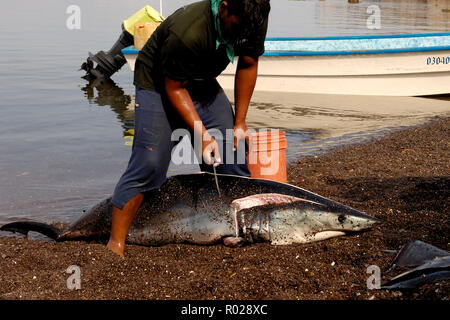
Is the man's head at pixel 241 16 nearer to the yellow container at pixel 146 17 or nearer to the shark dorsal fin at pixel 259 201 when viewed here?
the shark dorsal fin at pixel 259 201

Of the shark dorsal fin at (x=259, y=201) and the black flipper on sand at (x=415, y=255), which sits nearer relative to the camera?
the black flipper on sand at (x=415, y=255)

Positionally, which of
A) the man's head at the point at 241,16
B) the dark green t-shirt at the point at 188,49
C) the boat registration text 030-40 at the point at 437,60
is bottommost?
the boat registration text 030-40 at the point at 437,60

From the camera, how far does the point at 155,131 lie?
4094 millimetres

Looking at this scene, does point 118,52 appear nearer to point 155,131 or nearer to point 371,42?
point 371,42

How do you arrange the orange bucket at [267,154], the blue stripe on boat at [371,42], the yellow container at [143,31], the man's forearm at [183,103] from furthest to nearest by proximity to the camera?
the blue stripe on boat at [371,42] → the yellow container at [143,31] → the orange bucket at [267,154] → the man's forearm at [183,103]

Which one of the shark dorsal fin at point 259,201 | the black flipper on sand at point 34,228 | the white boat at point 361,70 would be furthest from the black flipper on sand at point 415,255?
the white boat at point 361,70

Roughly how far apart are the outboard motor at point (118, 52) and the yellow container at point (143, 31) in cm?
50

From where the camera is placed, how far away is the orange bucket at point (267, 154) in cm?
550

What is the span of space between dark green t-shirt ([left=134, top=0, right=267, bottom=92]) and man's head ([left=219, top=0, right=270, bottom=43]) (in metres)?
0.15

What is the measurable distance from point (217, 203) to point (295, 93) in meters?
10.0

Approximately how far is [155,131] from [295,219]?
4.64 feet

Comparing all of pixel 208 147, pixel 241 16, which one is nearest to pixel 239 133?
pixel 208 147

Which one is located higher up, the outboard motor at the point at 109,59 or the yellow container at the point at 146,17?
the yellow container at the point at 146,17

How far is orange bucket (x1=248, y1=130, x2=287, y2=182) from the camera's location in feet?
18.0
